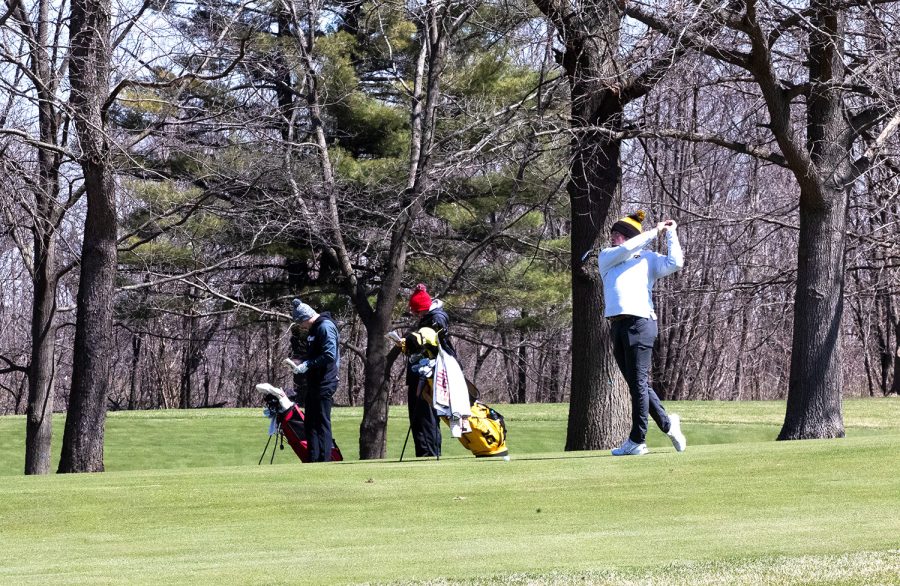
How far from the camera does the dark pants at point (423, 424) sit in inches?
554

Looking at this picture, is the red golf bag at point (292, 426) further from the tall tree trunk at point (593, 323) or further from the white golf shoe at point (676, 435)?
the white golf shoe at point (676, 435)

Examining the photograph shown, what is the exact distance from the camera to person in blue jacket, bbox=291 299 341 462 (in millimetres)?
13820

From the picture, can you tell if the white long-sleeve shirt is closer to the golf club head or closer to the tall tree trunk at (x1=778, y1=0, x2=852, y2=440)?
the tall tree trunk at (x1=778, y1=0, x2=852, y2=440)

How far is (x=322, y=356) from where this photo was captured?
13.8 metres

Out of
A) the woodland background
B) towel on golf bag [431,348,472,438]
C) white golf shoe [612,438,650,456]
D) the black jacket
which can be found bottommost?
white golf shoe [612,438,650,456]

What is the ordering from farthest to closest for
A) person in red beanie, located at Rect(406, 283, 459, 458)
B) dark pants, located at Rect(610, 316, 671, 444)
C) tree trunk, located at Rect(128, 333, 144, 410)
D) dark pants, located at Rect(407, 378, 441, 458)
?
1. tree trunk, located at Rect(128, 333, 144, 410)
2. dark pants, located at Rect(407, 378, 441, 458)
3. person in red beanie, located at Rect(406, 283, 459, 458)
4. dark pants, located at Rect(610, 316, 671, 444)

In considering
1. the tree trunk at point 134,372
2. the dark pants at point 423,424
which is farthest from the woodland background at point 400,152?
the tree trunk at point 134,372

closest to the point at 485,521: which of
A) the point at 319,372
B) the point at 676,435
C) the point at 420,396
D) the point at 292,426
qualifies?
the point at 676,435

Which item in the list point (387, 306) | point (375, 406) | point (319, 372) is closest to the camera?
point (319, 372)

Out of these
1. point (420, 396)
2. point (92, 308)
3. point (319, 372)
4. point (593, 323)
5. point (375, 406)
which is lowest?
point (375, 406)

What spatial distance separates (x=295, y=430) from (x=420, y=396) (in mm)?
2197

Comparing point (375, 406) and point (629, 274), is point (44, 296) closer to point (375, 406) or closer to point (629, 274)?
point (375, 406)

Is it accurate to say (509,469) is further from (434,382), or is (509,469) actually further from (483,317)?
(483,317)

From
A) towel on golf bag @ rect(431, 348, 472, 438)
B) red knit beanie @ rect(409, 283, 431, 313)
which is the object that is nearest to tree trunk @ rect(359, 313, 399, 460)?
red knit beanie @ rect(409, 283, 431, 313)
